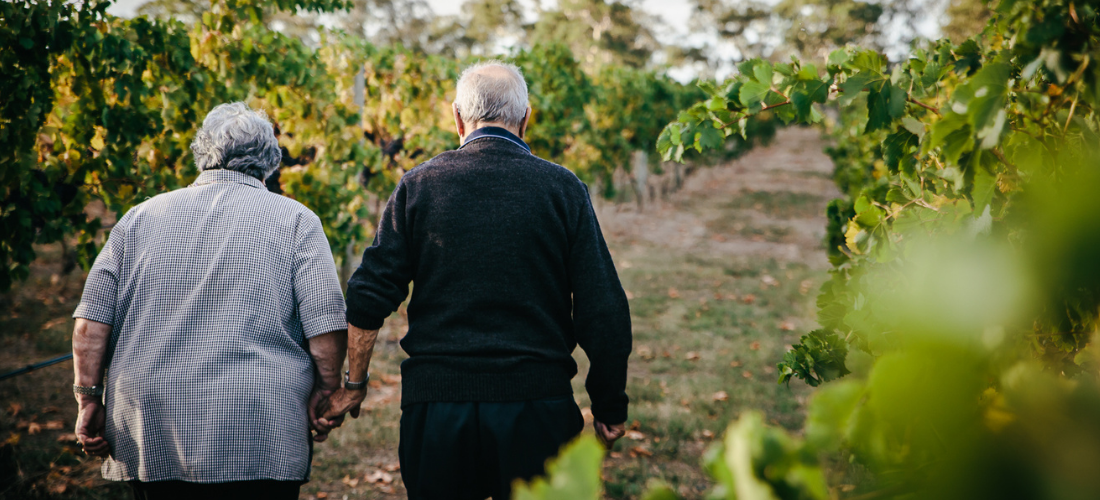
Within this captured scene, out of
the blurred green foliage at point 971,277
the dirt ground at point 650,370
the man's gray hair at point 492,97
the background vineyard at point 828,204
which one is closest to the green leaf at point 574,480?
the background vineyard at point 828,204

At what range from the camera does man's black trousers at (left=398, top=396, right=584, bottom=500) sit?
1867 millimetres

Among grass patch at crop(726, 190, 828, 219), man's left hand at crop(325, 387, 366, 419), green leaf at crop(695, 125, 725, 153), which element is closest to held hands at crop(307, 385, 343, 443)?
man's left hand at crop(325, 387, 366, 419)

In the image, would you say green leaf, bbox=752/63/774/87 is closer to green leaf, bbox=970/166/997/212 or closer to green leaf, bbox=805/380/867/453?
green leaf, bbox=970/166/997/212

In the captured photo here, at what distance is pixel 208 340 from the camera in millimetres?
1889

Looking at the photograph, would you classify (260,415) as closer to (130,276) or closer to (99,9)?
(130,276)

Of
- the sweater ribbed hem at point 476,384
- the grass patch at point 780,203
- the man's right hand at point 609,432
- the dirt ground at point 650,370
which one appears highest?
the sweater ribbed hem at point 476,384

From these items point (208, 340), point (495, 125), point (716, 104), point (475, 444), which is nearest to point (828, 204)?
point (716, 104)

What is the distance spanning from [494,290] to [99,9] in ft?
8.25

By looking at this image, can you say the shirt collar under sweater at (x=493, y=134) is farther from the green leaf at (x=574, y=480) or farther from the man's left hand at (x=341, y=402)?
the green leaf at (x=574, y=480)

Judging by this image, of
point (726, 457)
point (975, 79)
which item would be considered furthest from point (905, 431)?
point (975, 79)

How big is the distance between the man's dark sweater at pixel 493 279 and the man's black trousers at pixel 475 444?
0.04 m

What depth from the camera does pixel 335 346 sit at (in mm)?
2070

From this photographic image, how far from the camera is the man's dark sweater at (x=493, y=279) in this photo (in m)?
1.88

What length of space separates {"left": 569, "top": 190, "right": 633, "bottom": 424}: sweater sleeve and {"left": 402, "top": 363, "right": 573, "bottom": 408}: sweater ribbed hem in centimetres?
18
